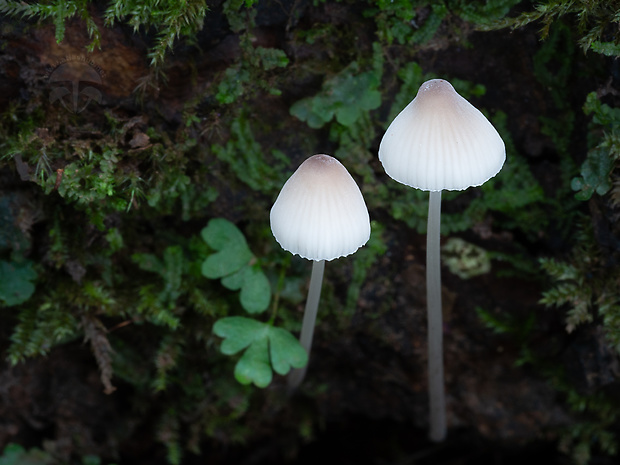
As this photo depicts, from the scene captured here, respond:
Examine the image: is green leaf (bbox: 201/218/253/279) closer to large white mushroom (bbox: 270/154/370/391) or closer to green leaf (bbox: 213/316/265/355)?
green leaf (bbox: 213/316/265/355)

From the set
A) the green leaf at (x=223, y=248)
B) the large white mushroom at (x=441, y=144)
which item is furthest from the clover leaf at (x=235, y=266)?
the large white mushroom at (x=441, y=144)

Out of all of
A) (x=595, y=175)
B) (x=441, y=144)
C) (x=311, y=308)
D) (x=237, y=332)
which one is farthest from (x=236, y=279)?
(x=595, y=175)

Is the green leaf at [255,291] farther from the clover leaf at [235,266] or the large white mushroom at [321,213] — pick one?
the large white mushroom at [321,213]

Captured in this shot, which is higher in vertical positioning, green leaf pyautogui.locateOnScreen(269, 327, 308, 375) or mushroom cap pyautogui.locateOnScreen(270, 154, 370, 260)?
mushroom cap pyautogui.locateOnScreen(270, 154, 370, 260)

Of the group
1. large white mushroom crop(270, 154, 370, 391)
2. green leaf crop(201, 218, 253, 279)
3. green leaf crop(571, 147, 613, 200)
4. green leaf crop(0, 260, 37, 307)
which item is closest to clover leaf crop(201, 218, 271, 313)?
green leaf crop(201, 218, 253, 279)

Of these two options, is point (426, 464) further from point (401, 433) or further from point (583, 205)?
point (583, 205)

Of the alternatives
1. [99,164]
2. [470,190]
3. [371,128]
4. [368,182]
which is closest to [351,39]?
[371,128]
